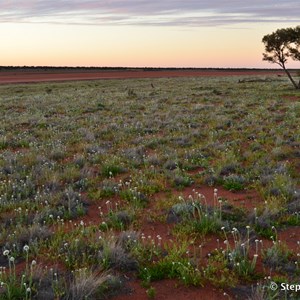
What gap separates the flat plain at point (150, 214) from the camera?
558 centimetres

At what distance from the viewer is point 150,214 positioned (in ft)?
26.6

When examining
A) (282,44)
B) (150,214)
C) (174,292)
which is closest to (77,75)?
(282,44)

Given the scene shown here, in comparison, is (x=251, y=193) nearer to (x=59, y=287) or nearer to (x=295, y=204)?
(x=295, y=204)

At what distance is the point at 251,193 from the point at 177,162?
10.0 ft

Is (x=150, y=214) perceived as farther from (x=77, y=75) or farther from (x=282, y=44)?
(x=77, y=75)

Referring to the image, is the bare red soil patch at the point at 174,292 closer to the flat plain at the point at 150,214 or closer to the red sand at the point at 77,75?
the flat plain at the point at 150,214

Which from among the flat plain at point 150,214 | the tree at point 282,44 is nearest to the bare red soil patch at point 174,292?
the flat plain at point 150,214

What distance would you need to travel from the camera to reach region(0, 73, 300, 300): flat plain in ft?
18.3

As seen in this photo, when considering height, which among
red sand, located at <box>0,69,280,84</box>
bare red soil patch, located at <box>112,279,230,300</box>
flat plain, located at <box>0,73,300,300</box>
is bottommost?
bare red soil patch, located at <box>112,279,230,300</box>

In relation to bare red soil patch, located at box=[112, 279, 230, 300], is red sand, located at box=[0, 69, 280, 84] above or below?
above

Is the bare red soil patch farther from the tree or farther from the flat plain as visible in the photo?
the tree

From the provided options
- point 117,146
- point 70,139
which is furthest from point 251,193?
point 70,139

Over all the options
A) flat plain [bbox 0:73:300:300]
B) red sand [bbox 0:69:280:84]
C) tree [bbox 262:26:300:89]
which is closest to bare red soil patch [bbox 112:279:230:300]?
flat plain [bbox 0:73:300:300]

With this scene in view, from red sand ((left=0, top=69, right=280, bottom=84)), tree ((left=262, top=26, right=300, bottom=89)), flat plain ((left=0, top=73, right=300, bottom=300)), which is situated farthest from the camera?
red sand ((left=0, top=69, right=280, bottom=84))
